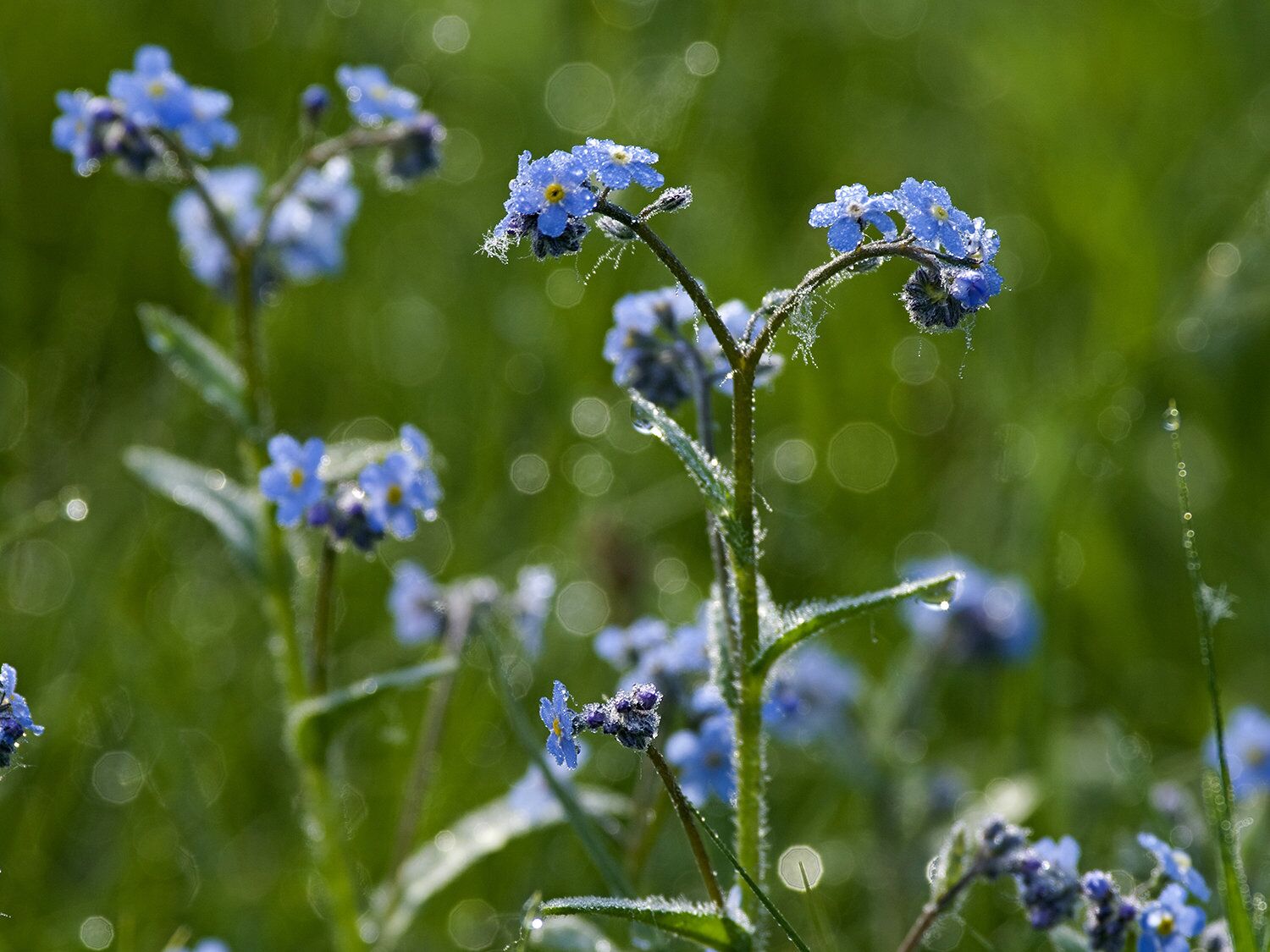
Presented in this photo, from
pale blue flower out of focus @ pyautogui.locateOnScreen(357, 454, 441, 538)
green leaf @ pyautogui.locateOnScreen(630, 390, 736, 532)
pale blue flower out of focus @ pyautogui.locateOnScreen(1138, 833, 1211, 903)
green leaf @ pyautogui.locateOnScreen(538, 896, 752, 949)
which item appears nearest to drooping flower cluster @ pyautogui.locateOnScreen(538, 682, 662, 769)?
green leaf @ pyautogui.locateOnScreen(538, 896, 752, 949)

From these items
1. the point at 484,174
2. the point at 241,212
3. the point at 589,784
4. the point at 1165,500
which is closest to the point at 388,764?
the point at 589,784

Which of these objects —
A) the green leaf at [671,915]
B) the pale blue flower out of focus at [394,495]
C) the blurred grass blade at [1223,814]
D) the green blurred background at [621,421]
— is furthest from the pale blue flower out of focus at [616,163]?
the green blurred background at [621,421]

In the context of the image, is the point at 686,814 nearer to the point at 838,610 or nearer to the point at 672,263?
the point at 838,610

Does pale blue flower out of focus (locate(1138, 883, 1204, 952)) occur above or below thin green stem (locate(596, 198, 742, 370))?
below

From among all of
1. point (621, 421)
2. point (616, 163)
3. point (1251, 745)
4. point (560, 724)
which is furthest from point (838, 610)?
point (621, 421)

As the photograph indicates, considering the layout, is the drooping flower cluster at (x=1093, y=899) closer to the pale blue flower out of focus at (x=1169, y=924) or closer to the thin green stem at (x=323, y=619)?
the pale blue flower out of focus at (x=1169, y=924)

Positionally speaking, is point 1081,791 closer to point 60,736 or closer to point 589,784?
point 589,784

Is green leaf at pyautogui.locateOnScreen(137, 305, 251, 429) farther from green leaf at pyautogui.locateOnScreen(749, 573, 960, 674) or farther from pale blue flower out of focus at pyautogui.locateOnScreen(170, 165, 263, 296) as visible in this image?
green leaf at pyautogui.locateOnScreen(749, 573, 960, 674)
